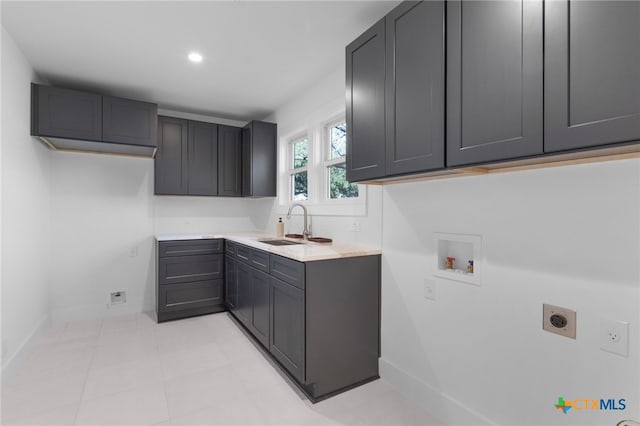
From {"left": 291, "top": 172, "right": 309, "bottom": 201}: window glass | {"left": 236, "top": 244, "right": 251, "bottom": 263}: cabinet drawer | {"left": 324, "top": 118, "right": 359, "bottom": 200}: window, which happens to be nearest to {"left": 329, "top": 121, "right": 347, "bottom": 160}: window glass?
{"left": 324, "top": 118, "right": 359, "bottom": 200}: window

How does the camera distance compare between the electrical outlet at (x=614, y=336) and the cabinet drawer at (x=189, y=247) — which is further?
the cabinet drawer at (x=189, y=247)

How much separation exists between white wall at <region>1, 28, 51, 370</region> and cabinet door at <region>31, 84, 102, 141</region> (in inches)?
3.3

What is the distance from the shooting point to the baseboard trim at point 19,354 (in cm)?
221

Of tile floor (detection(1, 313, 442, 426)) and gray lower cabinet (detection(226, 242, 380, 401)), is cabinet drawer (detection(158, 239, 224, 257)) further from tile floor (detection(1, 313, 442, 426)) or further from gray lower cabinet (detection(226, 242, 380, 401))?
gray lower cabinet (detection(226, 242, 380, 401))

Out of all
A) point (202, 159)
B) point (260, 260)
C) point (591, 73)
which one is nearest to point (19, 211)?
point (202, 159)

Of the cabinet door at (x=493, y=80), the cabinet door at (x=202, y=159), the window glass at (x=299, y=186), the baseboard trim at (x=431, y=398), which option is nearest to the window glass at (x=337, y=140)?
the window glass at (x=299, y=186)

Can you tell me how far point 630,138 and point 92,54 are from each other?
3459mm

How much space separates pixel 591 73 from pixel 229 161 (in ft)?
12.4

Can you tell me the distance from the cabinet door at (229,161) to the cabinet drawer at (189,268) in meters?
0.92

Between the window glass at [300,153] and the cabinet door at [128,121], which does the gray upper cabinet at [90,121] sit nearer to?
the cabinet door at [128,121]

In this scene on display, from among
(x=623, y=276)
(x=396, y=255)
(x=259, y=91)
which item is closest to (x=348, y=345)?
(x=396, y=255)

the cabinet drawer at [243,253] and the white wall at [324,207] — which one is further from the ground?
the white wall at [324,207]

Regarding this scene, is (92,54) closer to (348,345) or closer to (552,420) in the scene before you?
(348,345)

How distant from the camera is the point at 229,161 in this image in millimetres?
4156
